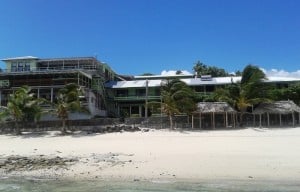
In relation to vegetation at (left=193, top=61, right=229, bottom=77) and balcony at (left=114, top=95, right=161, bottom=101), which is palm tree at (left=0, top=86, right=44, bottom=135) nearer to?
balcony at (left=114, top=95, right=161, bottom=101)

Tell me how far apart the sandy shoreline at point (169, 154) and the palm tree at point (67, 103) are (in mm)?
2805

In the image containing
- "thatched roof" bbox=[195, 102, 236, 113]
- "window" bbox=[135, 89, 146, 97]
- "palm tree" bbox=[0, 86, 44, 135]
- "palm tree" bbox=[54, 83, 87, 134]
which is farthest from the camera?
"window" bbox=[135, 89, 146, 97]

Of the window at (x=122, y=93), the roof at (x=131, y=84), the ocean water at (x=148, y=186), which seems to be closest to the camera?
the ocean water at (x=148, y=186)

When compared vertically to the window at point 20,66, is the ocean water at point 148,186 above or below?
below

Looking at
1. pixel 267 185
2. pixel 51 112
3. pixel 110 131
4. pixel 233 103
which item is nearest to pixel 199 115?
pixel 233 103

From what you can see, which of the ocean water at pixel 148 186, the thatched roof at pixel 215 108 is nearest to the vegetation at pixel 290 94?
the thatched roof at pixel 215 108

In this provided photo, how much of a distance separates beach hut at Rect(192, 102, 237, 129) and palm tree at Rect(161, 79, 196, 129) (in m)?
1.26

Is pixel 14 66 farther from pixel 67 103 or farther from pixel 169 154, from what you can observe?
pixel 169 154

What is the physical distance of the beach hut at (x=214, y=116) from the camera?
40875 millimetres

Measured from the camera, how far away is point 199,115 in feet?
135

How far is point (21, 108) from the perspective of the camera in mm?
40844

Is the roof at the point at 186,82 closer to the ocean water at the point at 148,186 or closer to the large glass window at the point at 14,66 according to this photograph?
the large glass window at the point at 14,66

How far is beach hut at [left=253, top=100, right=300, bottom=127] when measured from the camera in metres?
41.3

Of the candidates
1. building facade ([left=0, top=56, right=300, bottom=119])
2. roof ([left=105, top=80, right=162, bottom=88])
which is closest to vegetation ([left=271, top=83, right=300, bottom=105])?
building facade ([left=0, top=56, right=300, bottom=119])
